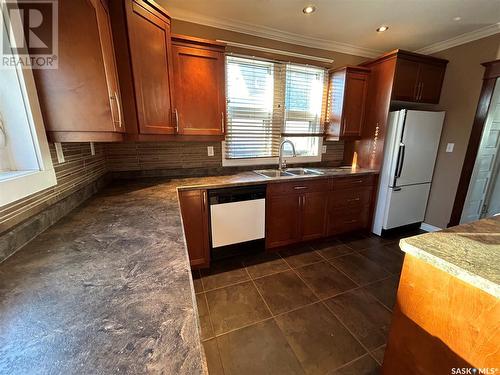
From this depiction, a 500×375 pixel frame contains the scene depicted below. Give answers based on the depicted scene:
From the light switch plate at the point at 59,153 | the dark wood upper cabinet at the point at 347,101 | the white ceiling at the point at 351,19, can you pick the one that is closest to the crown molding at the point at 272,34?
the white ceiling at the point at 351,19

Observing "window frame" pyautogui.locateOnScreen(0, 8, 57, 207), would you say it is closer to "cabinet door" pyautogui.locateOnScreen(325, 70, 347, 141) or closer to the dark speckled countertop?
the dark speckled countertop

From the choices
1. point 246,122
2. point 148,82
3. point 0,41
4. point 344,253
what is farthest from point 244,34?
point 344,253

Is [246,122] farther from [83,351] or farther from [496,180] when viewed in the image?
[496,180]

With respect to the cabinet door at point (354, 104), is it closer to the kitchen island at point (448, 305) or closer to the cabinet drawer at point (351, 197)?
the cabinet drawer at point (351, 197)

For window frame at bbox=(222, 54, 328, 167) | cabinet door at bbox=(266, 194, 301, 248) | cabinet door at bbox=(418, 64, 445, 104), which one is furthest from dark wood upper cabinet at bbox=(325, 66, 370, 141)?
cabinet door at bbox=(266, 194, 301, 248)

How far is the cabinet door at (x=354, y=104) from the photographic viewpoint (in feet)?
8.66

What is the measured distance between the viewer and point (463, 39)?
8.15 feet

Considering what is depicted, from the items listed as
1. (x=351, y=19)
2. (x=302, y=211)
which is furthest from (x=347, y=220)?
(x=351, y=19)

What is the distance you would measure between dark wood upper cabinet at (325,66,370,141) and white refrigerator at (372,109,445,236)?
1.28 ft

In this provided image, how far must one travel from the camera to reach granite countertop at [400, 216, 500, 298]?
69 cm

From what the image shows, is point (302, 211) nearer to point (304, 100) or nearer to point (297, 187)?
point (297, 187)

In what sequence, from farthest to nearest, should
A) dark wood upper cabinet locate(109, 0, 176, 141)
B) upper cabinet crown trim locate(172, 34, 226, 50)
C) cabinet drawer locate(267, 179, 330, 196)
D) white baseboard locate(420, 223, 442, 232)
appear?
1. white baseboard locate(420, 223, 442, 232)
2. cabinet drawer locate(267, 179, 330, 196)
3. upper cabinet crown trim locate(172, 34, 226, 50)
4. dark wood upper cabinet locate(109, 0, 176, 141)

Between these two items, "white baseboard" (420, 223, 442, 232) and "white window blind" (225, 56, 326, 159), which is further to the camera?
"white baseboard" (420, 223, 442, 232)

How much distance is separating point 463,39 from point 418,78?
2.09 ft
